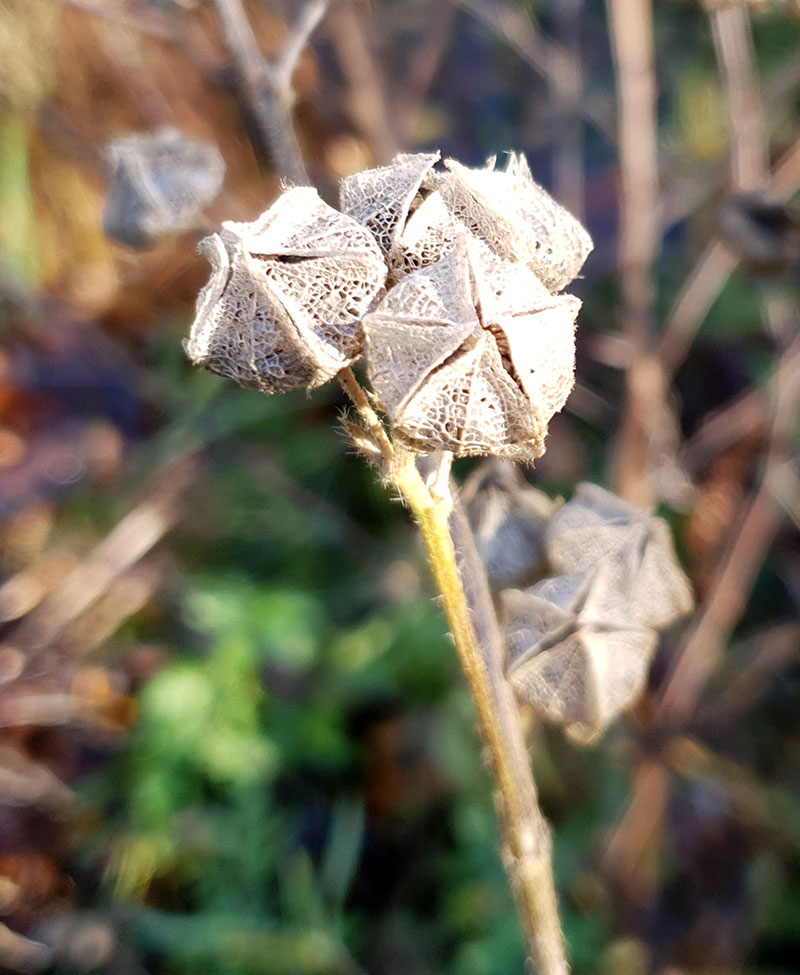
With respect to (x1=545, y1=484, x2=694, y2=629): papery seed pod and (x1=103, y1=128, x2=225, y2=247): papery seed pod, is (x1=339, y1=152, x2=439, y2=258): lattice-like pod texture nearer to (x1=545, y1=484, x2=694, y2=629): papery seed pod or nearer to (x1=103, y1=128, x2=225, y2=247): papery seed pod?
(x1=545, y1=484, x2=694, y2=629): papery seed pod

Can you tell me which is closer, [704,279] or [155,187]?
[155,187]

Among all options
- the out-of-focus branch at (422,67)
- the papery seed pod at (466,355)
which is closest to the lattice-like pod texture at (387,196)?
the papery seed pod at (466,355)

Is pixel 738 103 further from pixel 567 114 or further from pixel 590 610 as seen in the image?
pixel 590 610

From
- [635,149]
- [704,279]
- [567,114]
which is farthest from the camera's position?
[567,114]

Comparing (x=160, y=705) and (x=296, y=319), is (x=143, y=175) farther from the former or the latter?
(x=160, y=705)

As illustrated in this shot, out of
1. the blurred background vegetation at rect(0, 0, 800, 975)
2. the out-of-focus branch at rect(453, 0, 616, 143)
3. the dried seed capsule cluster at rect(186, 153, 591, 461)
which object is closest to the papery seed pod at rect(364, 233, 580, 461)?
the dried seed capsule cluster at rect(186, 153, 591, 461)

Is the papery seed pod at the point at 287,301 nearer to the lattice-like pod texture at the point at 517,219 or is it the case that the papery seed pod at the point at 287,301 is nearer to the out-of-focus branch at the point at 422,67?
the lattice-like pod texture at the point at 517,219

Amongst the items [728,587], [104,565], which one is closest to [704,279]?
[728,587]
